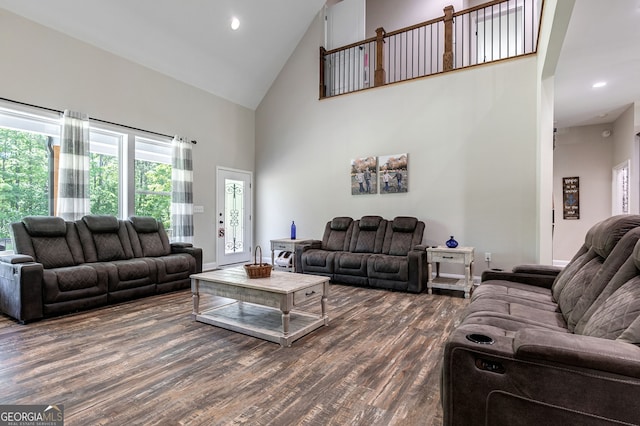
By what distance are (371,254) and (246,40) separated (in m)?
4.29

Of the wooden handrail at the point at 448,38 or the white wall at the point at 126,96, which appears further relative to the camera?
the wooden handrail at the point at 448,38

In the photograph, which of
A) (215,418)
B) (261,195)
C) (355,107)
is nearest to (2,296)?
(215,418)

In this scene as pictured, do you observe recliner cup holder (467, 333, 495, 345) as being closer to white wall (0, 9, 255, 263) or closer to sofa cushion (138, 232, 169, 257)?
sofa cushion (138, 232, 169, 257)

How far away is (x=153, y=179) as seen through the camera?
18.3 ft

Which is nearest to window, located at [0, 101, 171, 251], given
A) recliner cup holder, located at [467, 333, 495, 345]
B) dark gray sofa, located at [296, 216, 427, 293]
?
dark gray sofa, located at [296, 216, 427, 293]

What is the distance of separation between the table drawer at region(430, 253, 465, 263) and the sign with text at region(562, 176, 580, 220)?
377cm

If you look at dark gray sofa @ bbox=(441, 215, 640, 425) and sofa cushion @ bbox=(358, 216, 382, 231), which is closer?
dark gray sofa @ bbox=(441, 215, 640, 425)

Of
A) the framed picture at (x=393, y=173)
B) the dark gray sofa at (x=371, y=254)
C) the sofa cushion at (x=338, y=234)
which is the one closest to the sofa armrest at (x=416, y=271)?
the dark gray sofa at (x=371, y=254)

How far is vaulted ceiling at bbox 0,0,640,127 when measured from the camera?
355cm

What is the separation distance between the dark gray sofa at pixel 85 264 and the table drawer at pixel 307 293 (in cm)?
234

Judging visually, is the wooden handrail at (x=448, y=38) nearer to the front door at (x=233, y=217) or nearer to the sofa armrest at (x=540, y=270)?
the sofa armrest at (x=540, y=270)

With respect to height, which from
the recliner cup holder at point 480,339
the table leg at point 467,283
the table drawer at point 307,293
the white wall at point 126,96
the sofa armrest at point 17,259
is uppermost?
the white wall at point 126,96

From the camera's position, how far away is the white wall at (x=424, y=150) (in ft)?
15.4

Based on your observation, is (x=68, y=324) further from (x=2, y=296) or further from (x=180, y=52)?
(x=180, y=52)
